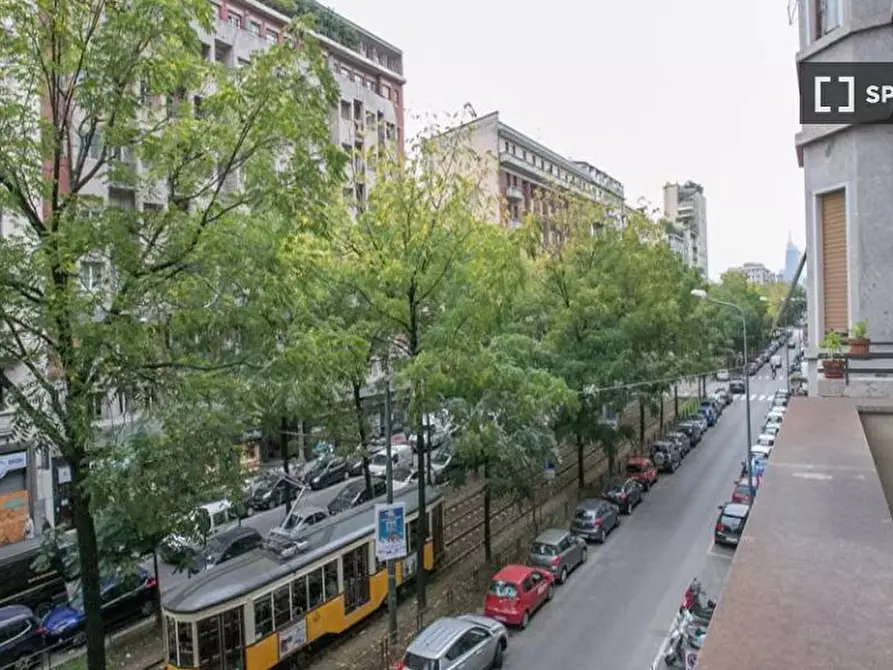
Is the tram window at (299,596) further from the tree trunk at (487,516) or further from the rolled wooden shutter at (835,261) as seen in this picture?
the rolled wooden shutter at (835,261)

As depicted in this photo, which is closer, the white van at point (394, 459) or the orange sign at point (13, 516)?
the orange sign at point (13, 516)

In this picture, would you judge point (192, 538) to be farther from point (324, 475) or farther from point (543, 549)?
point (324, 475)

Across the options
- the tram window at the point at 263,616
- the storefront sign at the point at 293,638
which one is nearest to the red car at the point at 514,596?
the storefront sign at the point at 293,638

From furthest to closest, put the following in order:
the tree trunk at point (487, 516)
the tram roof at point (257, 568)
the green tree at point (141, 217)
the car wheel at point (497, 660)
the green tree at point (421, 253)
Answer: the tree trunk at point (487, 516), the green tree at point (421, 253), the car wheel at point (497, 660), the tram roof at point (257, 568), the green tree at point (141, 217)

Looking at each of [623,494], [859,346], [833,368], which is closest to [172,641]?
[833,368]

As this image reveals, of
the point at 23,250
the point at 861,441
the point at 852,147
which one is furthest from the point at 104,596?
the point at 852,147

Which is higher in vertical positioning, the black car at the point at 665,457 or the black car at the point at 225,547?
the black car at the point at 225,547

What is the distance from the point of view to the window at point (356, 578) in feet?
53.0

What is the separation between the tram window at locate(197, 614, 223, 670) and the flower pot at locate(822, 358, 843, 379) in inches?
469

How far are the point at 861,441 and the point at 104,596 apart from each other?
665 inches

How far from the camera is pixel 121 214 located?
28.0 ft

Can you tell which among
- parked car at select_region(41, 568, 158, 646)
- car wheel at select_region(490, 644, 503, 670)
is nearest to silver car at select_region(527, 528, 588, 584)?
car wheel at select_region(490, 644, 503, 670)

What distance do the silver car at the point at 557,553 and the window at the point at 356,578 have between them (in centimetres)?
582

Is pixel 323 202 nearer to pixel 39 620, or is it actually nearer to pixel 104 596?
pixel 104 596
